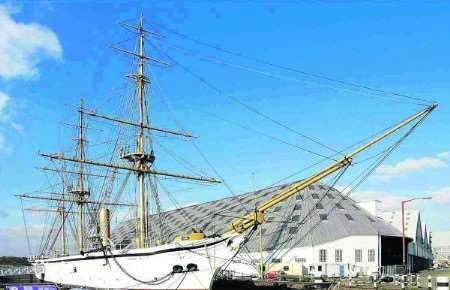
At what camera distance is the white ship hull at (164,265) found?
41531 mm

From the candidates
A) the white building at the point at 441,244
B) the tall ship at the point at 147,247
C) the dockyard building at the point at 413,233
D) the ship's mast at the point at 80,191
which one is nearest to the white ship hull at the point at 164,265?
the tall ship at the point at 147,247

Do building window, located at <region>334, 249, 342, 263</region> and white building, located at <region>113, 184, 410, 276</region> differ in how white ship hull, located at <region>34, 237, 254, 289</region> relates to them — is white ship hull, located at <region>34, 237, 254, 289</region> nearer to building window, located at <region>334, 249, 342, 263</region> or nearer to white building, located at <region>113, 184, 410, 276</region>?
white building, located at <region>113, 184, 410, 276</region>

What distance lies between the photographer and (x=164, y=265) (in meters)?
43.0

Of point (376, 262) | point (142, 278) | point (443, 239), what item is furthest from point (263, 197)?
point (443, 239)

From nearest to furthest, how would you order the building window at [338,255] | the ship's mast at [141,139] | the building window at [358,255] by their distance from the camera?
the ship's mast at [141,139], the building window at [358,255], the building window at [338,255]

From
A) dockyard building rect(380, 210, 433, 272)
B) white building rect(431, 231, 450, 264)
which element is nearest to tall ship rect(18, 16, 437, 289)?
dockyard building rect(380, 210, 433, 272)

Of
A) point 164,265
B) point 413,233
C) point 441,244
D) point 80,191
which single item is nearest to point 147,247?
point 164,265

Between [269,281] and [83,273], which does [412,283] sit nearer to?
[269,281]

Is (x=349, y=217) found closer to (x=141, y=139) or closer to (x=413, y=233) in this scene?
(x=413, y=233)

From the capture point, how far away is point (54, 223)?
9100cm

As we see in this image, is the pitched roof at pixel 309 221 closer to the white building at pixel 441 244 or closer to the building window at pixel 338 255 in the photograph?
the building window at pixel 338 255

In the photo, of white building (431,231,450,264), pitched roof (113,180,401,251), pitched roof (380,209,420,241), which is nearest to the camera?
pitched roof (113,180,401,251)

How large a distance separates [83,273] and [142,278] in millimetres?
13938

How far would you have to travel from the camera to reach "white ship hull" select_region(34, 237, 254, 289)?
41.5 metres
